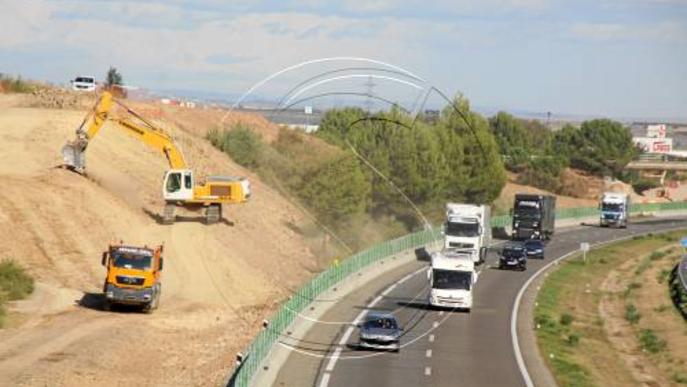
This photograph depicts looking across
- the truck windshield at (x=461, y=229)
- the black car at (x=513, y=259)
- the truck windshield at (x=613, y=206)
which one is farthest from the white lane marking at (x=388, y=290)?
the truck windshield at (x=613, y=206)

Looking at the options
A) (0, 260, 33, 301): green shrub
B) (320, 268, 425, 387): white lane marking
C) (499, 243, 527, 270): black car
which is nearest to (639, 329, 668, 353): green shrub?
(320, 268, 425, 387): white lane marking

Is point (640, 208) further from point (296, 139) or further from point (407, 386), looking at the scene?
point (407, 386)

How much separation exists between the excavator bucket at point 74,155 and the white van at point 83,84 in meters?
38.3

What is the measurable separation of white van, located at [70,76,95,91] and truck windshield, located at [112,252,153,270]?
63181 mm

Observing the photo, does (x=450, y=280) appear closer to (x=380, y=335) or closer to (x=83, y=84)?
(x=380, y=335)

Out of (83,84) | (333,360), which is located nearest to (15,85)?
(83,84)

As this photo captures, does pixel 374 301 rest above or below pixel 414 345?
below

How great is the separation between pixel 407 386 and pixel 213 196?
3356cm

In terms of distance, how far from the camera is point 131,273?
50.3m

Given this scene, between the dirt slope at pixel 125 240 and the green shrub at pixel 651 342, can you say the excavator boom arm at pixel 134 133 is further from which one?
the green shrub at pixel 651 342

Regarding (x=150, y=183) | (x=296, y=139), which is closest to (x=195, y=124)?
(x=296, y=139)

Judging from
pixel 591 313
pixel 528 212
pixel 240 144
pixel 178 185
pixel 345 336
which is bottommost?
pixel 591 313

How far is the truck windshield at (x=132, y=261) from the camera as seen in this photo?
5028 centimetres

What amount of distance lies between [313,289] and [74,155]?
2195 cm
